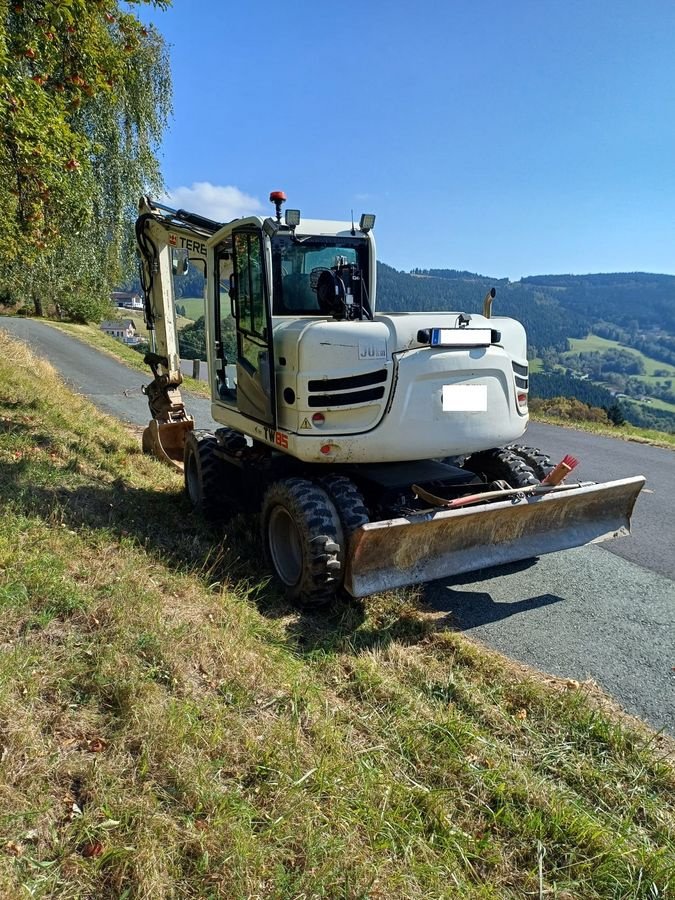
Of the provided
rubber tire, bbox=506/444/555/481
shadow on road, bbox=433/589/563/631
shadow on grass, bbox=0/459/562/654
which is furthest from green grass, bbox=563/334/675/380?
shadow on grass, bbox=0/459/562/654

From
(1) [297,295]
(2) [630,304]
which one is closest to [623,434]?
(1) [297,295]

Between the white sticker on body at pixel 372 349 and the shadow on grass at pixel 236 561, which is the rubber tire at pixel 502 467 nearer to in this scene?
the shadow on grass at pixel 236 561

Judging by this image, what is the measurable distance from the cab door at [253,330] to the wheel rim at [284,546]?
0.75 metres

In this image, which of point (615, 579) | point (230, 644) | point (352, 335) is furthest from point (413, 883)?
point (615, 579)

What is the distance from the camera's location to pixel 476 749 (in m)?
2.98

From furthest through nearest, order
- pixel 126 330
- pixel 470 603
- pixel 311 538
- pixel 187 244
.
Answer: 1. pixel 126 330
2. pixel 187 244
3. pixel 470 603
4. pixel 311 538

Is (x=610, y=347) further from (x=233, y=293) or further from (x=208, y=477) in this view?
(x=233, y=293)

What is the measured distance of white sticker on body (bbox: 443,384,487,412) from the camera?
4.44 meters

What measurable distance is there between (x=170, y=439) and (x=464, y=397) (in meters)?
4.99

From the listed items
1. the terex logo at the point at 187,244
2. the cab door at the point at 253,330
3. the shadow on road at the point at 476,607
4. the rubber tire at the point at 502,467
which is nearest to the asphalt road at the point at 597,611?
the shadow on road at the point at 476,607

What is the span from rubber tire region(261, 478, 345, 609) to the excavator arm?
11.6 feet

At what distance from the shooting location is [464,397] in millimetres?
4488

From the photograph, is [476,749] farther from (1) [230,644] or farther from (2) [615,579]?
(2) [615,579]

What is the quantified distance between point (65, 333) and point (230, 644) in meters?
29.1
